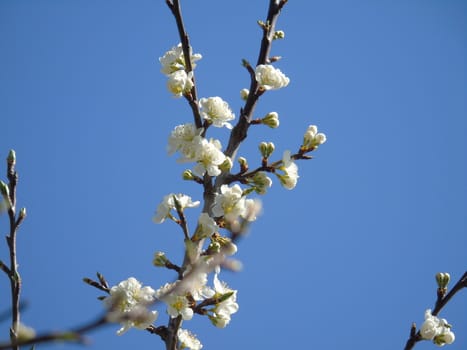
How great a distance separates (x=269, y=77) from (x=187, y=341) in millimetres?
1740

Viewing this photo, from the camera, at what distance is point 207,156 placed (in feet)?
9.04

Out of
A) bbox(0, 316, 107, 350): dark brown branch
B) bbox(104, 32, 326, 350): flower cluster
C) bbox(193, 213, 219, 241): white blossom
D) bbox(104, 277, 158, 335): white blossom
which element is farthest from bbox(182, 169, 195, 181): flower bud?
bbox(0, 316, 107, 350): dark brown branch

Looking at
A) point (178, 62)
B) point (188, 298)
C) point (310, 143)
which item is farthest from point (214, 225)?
point (178, 62)

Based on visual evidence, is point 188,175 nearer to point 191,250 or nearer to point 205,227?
point 205,227

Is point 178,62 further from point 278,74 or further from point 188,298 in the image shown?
point 188,298

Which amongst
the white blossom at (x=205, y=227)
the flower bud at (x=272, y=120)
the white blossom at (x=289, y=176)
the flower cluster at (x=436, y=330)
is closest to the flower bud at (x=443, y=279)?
the flower cluster at (x=436, y=330)

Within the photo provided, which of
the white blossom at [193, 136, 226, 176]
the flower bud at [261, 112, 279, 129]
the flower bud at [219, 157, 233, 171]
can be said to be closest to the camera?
the white blossom at [193, 136, 226, 176]

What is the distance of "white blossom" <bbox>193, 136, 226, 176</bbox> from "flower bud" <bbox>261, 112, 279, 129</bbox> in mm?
520

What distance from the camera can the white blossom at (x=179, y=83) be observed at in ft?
9.52

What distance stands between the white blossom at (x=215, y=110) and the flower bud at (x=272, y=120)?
0.33 metres

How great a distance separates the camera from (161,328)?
2656 millimetres

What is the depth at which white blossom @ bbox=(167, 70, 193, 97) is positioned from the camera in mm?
2900

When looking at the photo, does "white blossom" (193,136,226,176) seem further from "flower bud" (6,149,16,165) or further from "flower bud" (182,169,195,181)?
"flower bud" (6,149,16,165)

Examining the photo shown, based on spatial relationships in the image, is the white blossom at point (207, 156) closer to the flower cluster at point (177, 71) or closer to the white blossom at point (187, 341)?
the flower cluster at point (177, 71)
